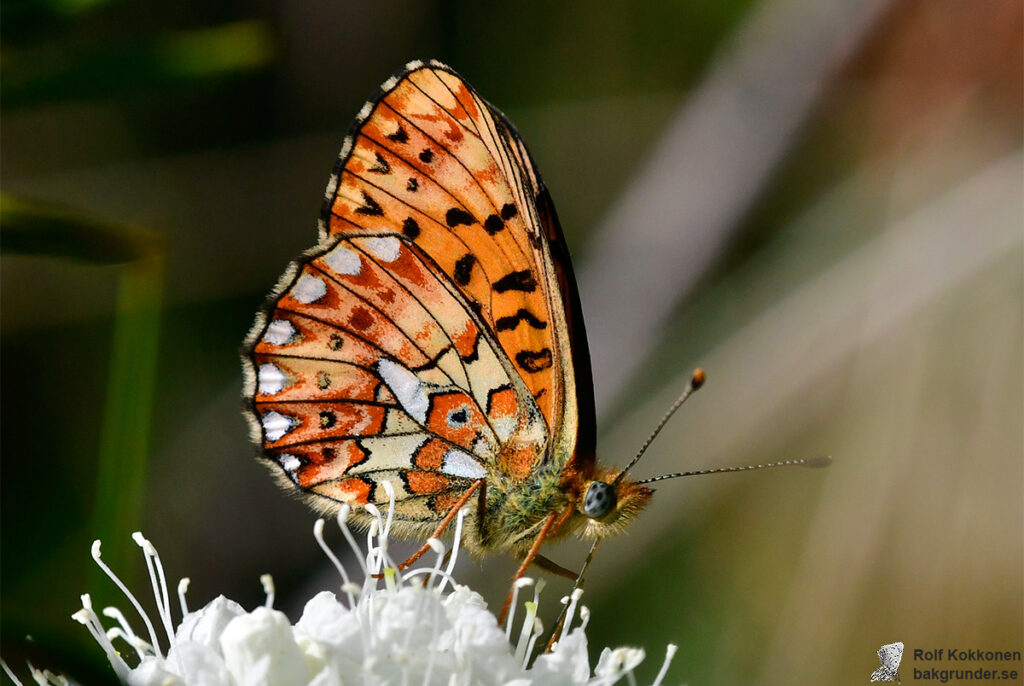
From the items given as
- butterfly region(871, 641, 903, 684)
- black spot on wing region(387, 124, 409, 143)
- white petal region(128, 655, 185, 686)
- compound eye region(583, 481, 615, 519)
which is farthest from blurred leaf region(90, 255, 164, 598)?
butterfly region(871, 641, 903, 684)

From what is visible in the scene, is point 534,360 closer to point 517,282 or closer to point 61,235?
point 517,282

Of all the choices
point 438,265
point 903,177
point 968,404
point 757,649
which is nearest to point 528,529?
point 438,265

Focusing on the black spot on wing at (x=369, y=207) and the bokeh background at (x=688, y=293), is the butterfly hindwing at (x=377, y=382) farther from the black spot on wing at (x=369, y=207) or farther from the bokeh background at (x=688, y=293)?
the bokeh background at (x=688, y=293)

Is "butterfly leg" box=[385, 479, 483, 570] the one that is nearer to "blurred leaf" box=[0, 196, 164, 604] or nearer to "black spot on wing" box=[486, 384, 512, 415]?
"black spot on wing" box=[486, 384, 512, 415]

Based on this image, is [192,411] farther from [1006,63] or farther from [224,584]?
[1006,63]

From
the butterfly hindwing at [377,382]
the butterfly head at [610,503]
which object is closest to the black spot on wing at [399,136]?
the butterfly hindwing at [377,382]
